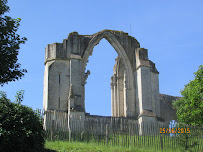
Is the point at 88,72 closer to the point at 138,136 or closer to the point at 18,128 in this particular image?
the point at 138,136

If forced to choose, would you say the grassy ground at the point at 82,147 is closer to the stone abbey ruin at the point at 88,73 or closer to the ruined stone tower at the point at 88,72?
the stone abbey ruin at the point at 88,73

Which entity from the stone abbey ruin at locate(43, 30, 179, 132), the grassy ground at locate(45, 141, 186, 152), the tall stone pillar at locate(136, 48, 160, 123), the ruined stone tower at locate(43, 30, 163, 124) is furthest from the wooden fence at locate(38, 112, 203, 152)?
the tall stone pillar at locate(136, 48, 160, 123)

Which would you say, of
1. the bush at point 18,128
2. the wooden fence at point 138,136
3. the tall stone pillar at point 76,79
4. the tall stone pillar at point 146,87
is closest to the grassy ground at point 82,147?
the wooden fence at point 138,136

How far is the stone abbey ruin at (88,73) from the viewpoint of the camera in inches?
1194

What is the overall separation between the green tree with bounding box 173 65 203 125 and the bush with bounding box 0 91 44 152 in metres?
13.6

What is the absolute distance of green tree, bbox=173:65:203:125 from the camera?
96.1 ft

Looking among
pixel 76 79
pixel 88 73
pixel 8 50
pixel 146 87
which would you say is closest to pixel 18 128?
pixel 8 50

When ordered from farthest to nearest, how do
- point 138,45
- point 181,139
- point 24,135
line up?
Answer: point 138,45
point 181,139
point 24,135

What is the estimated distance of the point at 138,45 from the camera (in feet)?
109

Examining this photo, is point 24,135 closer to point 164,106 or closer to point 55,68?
point 55,68

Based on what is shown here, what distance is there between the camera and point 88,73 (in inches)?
1257

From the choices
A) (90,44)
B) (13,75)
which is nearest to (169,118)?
(90,44)

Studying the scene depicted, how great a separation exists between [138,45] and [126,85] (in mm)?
3186

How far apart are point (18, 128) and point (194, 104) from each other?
1552 centimetres
